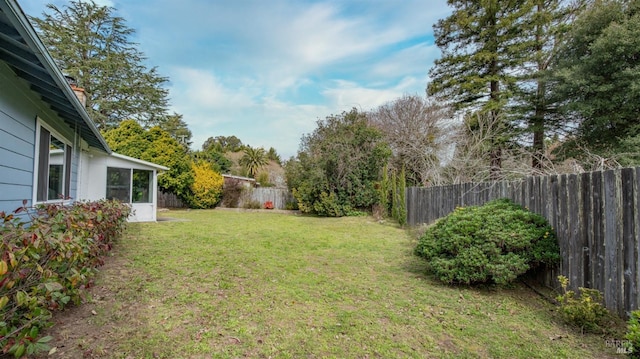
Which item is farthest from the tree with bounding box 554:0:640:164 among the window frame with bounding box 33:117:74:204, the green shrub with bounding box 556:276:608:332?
the window frame with bounding box 33:117:74:204

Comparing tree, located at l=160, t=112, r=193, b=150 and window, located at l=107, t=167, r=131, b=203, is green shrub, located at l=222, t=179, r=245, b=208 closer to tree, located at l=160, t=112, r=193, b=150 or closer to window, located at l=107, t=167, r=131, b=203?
window, located at l=107, t=167, r=131, b=203

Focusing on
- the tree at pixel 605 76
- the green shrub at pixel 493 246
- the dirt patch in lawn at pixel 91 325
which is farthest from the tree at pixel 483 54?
the dirt patch in lawn at pixel 91 325

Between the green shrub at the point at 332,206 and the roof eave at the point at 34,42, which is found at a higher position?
the roof eave at the point at 34,42

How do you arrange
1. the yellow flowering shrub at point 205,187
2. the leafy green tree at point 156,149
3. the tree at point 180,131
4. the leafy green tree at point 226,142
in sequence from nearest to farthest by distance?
1. the leafy green tree at point 156,149
2. the yellow flowering shrub at point 205,187
3. the tree at point 180,131
4. the leafy green tree at point 226,142

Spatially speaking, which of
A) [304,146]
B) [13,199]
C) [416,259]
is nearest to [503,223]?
[416,259]

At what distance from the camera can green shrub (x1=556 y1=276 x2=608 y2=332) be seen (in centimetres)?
294

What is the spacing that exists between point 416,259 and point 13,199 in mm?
6187

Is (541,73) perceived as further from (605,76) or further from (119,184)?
(119,184)

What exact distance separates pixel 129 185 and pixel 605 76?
696 inches

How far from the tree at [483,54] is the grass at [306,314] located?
10602mm

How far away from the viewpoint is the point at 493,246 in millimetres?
3943

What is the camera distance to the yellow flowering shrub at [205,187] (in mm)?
18406

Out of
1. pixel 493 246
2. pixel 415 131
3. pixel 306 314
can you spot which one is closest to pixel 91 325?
pixel 306 314

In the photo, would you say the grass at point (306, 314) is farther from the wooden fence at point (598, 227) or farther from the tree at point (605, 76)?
the tree at point (605, 76)
